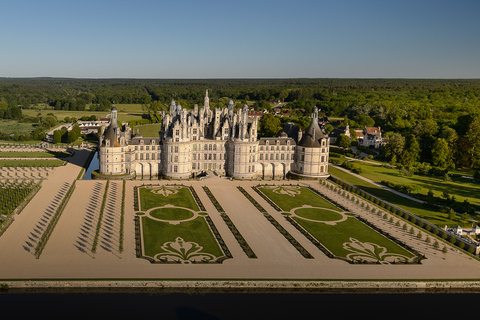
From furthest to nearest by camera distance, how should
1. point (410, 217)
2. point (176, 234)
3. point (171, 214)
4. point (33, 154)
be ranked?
point (33, 154)
point (410, 217)
point (171, 214)
point (176, 234)

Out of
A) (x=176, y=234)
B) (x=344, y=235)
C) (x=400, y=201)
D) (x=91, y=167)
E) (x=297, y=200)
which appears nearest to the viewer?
(x=176, y=234)

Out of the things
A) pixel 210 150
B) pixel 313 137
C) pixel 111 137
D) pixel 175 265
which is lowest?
pixel 175 265

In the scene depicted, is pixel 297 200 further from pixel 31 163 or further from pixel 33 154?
pixel 33 154

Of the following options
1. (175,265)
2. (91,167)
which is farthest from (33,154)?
(175,265)

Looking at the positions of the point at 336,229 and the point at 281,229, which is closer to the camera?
the point at 281,229

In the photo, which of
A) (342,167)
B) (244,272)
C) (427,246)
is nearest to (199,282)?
(244,272)

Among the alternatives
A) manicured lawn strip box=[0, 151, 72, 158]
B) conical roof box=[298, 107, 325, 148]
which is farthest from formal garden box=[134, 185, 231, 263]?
manicured lawn strip box=[0, 151, 72, 158]
